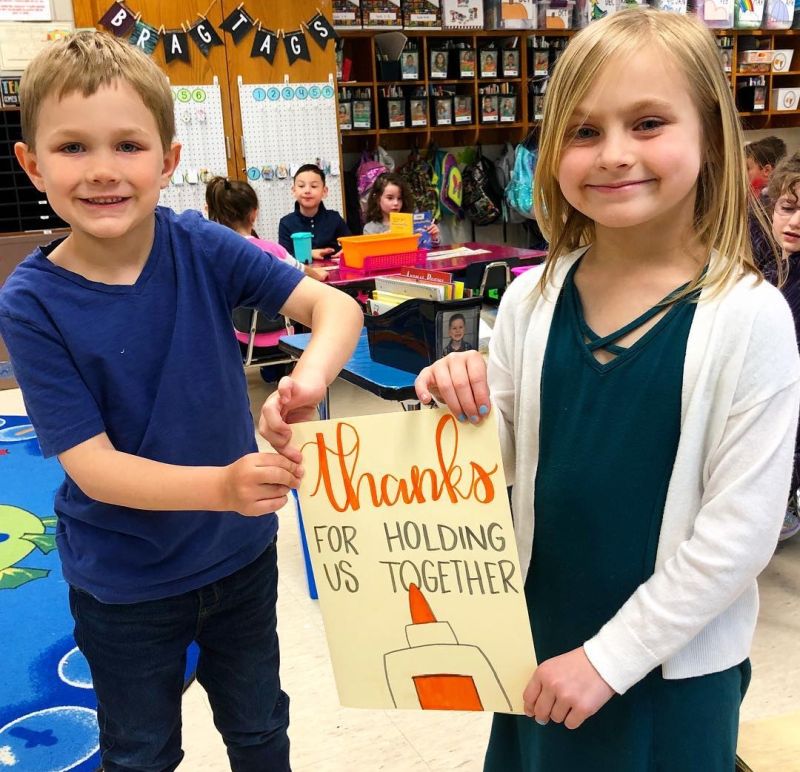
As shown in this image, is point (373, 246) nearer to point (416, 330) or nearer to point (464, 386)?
point (416, 330)

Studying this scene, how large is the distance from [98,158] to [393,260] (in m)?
3.20

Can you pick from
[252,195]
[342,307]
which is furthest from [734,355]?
[252,195]

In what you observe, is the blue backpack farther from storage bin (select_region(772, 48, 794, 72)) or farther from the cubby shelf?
storage bin (select_region(772, 48, 794, 72))

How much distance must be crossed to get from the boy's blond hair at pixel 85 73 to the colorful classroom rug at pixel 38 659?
4.93 ft

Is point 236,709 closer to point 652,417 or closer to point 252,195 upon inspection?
point 652,417

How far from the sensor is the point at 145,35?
5457 millimetres

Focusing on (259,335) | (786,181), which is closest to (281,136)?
(259,335)

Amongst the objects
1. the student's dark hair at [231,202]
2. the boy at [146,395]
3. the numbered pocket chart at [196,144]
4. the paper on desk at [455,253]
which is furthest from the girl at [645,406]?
the numbered pocket chart at [196,144]

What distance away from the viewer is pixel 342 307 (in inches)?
45.4

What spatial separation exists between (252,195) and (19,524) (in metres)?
1.93

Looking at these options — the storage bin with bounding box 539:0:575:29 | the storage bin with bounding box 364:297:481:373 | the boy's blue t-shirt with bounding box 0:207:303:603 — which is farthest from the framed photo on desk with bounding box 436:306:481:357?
the storage bin with bounding box 539:0:575:29

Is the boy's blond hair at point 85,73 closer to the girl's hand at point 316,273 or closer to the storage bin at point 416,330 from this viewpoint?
the storage bin at point 416,330

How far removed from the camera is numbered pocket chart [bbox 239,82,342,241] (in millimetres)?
5910

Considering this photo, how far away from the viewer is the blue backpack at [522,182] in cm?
680
